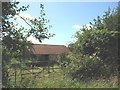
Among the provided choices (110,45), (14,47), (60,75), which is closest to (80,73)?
(60,75)

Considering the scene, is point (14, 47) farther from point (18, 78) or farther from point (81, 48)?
point (81, 48)

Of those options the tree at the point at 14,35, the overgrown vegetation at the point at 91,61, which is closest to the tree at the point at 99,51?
the overgrown vegetation at the point at 91,61

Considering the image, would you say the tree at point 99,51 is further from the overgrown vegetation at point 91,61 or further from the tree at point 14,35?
the tree at point 14,35

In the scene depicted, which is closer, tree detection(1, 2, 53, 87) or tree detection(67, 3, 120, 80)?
tree detection(1, 2, 53, 87)

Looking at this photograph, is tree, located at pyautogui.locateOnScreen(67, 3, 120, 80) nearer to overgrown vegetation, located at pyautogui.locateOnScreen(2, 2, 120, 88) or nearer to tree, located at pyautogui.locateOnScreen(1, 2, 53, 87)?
overgrown vegetation, located at pyautogui.locateOnScreen(2, 2, 120, 88)

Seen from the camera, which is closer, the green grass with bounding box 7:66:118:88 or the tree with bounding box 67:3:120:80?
the green grass with bounding box 7:66:118:88

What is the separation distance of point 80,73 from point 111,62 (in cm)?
120

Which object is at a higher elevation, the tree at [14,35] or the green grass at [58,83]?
the tree at [14,35]

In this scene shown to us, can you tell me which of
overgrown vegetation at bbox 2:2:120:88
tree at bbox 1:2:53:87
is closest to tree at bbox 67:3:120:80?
overgrown vegetation at bbox 2:2:120:88

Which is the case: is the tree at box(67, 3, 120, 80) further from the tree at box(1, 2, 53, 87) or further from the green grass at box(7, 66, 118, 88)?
the tree at box(1, 2, 53, 87)

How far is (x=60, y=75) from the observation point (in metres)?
11.6

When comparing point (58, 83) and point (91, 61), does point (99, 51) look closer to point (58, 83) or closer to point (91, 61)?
point (91, 61)

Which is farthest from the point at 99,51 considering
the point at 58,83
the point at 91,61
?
the point at 58,83

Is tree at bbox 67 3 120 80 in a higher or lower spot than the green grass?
higher
